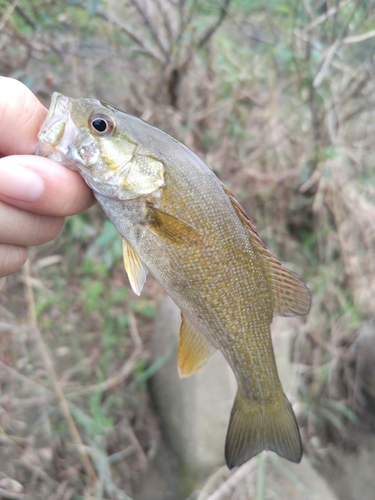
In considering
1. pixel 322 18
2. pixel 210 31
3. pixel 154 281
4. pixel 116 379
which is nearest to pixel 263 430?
pixel 116 379

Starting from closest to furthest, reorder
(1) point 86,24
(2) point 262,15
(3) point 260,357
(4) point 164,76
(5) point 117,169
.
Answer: (5) point 117,169 < (3) point 260,357 < (1) point 86,24 < (4) point 164,76 < (2) point 262,15

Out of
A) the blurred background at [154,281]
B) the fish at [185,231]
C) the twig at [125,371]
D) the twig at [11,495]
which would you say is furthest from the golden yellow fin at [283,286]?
the twig at [11,495]

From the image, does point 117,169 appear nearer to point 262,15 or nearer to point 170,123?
point 170,123

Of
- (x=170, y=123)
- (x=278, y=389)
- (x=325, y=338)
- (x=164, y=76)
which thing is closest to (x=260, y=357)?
(x=278, y=389)

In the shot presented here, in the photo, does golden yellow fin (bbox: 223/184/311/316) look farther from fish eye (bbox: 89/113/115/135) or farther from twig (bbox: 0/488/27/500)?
twig (bbox: 0/488/27/500)

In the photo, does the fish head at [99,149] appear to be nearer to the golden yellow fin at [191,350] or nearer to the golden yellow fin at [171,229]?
the golden yellow fin at [171,229]

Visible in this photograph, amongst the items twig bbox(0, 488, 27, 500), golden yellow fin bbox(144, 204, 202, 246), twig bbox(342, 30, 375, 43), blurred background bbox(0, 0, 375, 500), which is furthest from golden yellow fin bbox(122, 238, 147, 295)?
twig bbox(342, 30, 375, 43)
